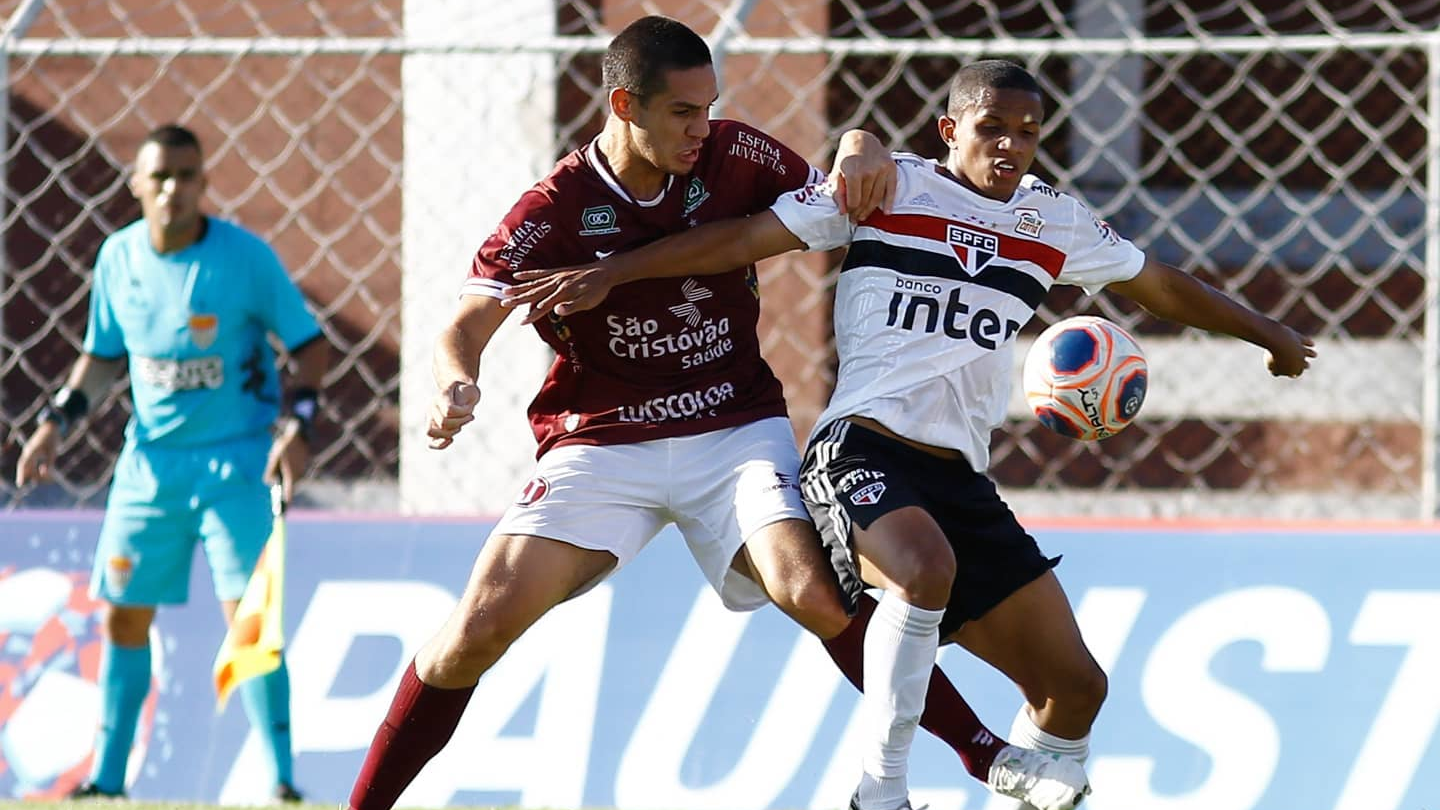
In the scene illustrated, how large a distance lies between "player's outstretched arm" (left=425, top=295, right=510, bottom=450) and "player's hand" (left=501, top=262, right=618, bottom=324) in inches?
2.9

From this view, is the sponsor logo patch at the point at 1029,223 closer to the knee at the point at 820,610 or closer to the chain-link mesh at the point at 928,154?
the knee at the point at 820,610

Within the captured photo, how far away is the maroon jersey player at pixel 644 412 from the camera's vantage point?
14.3 feet

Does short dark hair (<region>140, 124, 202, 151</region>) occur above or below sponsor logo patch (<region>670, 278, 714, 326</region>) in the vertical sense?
above

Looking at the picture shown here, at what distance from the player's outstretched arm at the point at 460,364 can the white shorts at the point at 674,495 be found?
0.32 metres

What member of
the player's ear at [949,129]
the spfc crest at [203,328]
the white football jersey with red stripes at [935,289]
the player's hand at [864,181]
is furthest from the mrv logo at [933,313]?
the spfc crest at [203,328]

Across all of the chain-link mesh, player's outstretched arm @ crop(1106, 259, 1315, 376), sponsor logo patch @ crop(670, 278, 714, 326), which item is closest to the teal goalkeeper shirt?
the chain-link mesh

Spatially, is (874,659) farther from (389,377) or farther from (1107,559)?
(389,377)

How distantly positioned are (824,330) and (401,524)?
211 cm

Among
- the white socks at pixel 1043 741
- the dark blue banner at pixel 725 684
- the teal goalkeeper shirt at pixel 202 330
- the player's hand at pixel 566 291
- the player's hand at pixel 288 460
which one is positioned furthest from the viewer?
the teal goalkeeper shirt at pixel 202 330

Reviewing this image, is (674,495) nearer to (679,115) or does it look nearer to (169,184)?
(679,115)

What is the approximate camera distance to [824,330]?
7.47 m

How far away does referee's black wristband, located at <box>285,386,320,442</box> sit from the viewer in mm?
5953

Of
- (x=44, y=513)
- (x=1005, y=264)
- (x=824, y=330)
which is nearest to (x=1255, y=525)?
(x=1005, y=264)

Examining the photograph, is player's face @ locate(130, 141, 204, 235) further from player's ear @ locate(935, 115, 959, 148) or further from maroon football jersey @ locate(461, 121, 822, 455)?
player's ear @ locate(935, 115, 959, 148)
